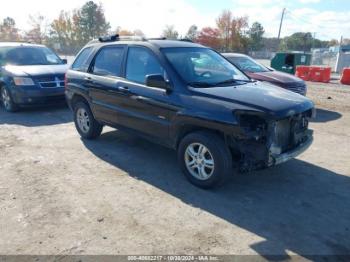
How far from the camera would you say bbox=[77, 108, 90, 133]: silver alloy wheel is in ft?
20.2

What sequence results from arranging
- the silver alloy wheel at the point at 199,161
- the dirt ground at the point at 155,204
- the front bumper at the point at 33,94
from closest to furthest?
the dirt ground at the point at 155,204, the silver alloy wheel at the point at 199,161, the front bumper at the point at 33,94

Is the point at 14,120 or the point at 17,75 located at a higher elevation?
the point at 17,75

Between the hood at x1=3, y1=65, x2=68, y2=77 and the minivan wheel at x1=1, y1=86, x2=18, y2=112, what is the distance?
0.56 meters

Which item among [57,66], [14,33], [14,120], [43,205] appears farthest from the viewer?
[14,33]

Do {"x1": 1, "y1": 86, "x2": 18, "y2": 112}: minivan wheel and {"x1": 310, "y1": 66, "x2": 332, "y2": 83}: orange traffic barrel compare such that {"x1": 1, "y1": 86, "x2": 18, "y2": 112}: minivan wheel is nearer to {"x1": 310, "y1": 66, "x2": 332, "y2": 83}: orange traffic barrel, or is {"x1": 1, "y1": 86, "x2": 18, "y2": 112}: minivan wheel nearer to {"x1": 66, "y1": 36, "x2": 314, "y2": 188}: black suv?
{"x1": 66, "y1": 36, "x2": 314, "y2": 188}: black suv

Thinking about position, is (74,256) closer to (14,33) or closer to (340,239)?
(340,239)

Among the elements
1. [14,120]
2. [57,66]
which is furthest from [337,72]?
[14,120]

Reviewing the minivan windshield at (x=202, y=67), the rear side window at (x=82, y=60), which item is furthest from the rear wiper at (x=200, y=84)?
Answer: the rear side window at (x=82, y=60)

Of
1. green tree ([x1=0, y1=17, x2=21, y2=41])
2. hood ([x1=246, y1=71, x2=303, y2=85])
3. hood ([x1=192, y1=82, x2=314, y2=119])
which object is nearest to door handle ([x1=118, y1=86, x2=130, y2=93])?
hood ([x1=192, y1=82, x2=314, y2=119])

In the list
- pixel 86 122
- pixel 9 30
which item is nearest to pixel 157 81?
pixel 86 122

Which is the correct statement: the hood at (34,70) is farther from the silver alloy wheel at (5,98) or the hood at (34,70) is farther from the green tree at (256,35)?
the green tree at (256,35)

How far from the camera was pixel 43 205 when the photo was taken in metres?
3.84

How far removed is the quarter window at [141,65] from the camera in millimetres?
4590

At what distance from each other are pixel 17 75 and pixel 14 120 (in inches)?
48.1
